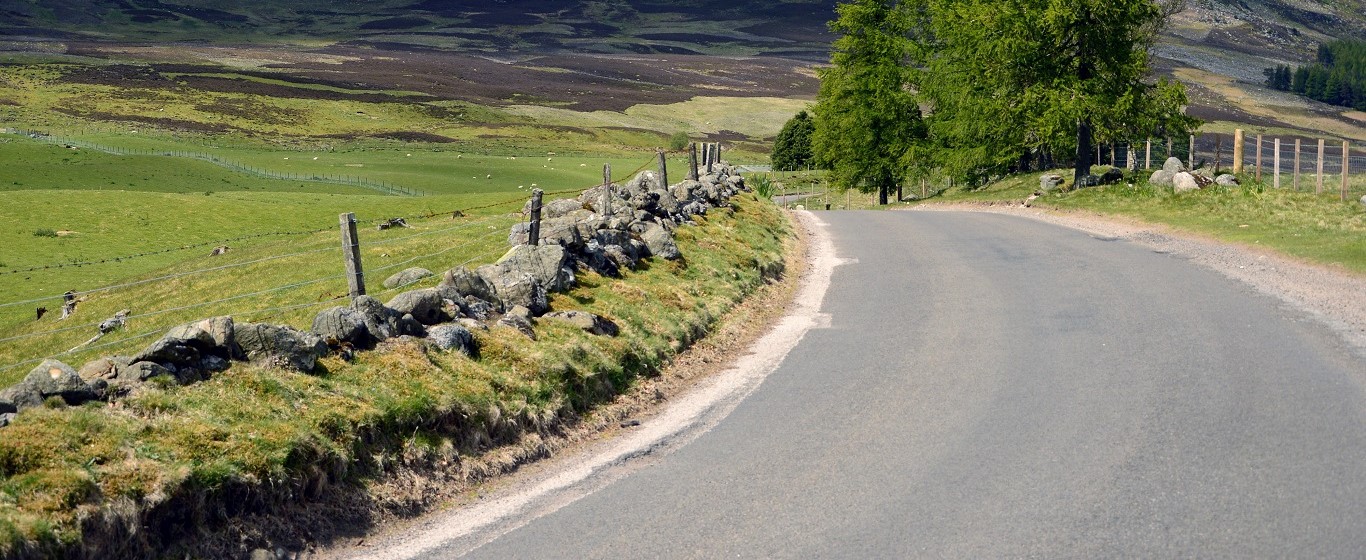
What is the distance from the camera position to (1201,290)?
2200cm

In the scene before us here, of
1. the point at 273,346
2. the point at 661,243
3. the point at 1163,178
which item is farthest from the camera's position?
the point at 1163,178

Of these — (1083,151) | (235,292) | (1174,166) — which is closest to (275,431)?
(235,292)

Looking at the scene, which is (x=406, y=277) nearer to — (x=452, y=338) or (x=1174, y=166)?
(x=452, y=338)

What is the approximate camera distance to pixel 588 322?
53.9 ft

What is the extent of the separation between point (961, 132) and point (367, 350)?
4836cm

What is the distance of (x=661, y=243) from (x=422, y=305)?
30.5 feet

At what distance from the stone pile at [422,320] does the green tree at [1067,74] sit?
2808 cm

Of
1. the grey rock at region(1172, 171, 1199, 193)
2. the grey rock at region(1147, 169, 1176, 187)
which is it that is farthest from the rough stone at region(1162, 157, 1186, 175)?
the grey rock at region(1172, 171, 1199, 193)

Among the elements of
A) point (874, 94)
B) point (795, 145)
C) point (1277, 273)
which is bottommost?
point (1277, 273)

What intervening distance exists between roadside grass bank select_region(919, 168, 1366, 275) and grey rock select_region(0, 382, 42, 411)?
75.3 feet

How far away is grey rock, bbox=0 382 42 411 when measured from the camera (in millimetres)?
9961

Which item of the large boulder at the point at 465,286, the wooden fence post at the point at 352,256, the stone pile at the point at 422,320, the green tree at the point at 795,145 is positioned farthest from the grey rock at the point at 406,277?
the green tree at the point at 795,145

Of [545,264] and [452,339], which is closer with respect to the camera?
[452,339]

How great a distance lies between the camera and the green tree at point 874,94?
68312 millimetres
